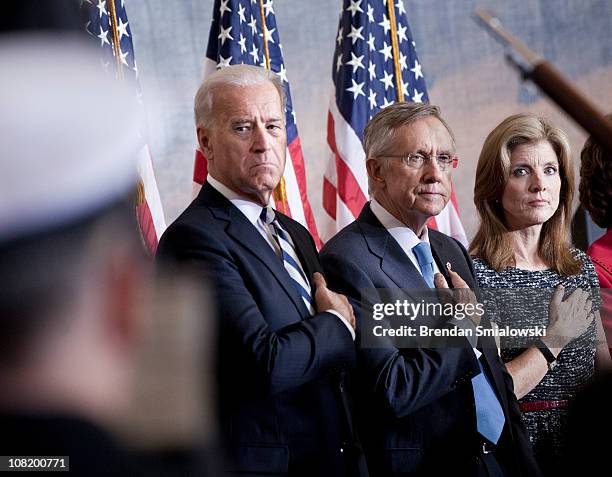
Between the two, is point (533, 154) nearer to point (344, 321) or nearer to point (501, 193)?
point (501, 193)

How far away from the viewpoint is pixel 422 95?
3.91 meters

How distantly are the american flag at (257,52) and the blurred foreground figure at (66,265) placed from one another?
9.39 feet

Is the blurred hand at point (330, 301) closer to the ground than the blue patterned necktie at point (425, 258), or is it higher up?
closer to the ground

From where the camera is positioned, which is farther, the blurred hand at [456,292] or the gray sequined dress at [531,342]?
the gray sequined dress at [531,342]

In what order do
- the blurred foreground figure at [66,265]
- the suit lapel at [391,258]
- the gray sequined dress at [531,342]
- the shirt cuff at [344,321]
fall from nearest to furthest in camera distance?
the blurred foreground figure at [66,265], the shirt cuff at [344,321], the suit lapel at [391,258], the gray sequined dress at [531,342]

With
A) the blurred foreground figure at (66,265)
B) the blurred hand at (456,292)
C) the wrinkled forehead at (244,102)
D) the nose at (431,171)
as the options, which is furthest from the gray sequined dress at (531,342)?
the blurred foreground figure at (66,265)

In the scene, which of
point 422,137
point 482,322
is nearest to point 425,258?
point 482,322

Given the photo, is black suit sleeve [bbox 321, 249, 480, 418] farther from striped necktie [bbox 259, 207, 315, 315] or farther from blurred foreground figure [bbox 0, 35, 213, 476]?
blurred foreground figure [bbox 0, 35, 213, 476]

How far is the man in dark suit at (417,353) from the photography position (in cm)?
219

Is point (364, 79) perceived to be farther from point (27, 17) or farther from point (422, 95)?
point (27, 17)

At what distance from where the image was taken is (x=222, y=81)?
2262mm

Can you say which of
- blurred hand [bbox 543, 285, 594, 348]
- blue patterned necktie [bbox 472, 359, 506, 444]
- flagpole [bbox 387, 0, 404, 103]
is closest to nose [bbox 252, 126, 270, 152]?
blue patterned necktie [bbox 472, 359, 506, 444]

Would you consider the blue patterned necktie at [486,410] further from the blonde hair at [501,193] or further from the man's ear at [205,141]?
the man's ear at [205,141]

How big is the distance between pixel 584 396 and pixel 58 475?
22.7 inches
